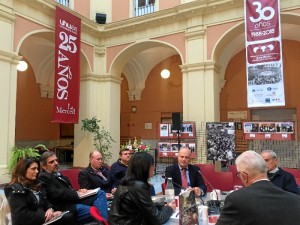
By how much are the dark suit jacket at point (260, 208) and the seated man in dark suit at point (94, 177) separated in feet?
9.17

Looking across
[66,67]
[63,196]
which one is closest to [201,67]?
[66,67]

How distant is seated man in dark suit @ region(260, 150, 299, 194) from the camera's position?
3.37 m

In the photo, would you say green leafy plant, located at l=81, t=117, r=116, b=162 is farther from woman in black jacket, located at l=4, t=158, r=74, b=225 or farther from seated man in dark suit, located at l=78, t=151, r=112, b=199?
woman in black jacket, located at l=4, t=158, r=74, b=225

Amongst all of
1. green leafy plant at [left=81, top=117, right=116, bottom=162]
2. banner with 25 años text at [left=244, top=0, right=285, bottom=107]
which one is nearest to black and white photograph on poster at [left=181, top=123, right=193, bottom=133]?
banner with 25 años text at [left=244, top=0, right=285, bottom=107]

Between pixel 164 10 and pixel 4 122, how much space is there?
572cm

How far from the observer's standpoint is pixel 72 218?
3316mm

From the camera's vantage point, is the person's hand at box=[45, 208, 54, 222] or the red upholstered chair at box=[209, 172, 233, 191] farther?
the red upholstered chair at box=[209, 172, 233, 191]

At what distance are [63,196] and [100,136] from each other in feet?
20.7

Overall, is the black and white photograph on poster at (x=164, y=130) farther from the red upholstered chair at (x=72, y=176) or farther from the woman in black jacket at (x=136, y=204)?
the woman in black jacket at (x=136, y=204)

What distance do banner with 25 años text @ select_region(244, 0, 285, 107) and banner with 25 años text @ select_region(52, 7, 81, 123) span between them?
509 cm

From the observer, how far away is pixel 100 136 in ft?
32.0

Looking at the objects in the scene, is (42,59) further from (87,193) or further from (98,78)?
(87,193)

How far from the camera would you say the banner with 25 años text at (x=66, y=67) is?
8.27 metres

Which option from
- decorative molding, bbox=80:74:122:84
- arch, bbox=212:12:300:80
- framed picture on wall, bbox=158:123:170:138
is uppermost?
arch, bbox=212:12:300:80
